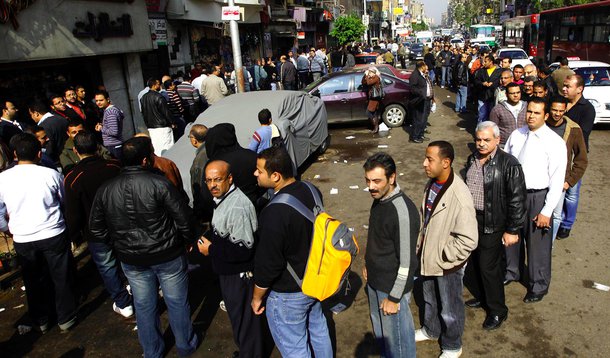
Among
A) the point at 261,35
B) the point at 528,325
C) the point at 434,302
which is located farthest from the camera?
the point at 261,35

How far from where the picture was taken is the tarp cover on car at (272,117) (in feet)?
22.4

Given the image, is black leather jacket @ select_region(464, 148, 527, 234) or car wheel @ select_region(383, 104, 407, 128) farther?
car wheel @ select_region(383, 104, 407, 128)

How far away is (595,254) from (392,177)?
3639 millimetres

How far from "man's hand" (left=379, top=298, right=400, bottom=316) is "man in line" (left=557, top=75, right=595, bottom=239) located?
11.3 feet

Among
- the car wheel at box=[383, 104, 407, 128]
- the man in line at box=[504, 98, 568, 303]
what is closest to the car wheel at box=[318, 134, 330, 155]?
the car wheel at box=[383, 104, 407, 128]

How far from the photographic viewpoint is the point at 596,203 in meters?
6.47

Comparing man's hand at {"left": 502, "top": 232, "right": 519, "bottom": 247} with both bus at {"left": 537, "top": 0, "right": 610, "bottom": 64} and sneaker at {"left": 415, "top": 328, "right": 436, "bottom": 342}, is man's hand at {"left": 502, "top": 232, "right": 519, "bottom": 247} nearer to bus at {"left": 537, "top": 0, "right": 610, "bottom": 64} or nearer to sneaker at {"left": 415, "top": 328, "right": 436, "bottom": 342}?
sneaker at {"left": 415, "top": 328, "right": 436, "bottom": 342}

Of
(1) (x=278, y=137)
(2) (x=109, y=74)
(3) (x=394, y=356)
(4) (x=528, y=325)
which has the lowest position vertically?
(4) (x=528, y=325)

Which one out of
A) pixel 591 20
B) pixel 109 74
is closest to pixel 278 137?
pixel 109 74

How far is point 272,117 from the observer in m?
7.49

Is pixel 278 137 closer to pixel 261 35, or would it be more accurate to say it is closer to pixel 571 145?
pixel 571 145

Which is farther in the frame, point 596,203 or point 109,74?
point 109,74

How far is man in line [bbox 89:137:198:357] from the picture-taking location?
3273 mm

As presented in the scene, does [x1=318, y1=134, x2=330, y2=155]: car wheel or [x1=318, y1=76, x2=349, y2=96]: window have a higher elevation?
[x1=318, y1=76, x2=349, y2=96]: window
